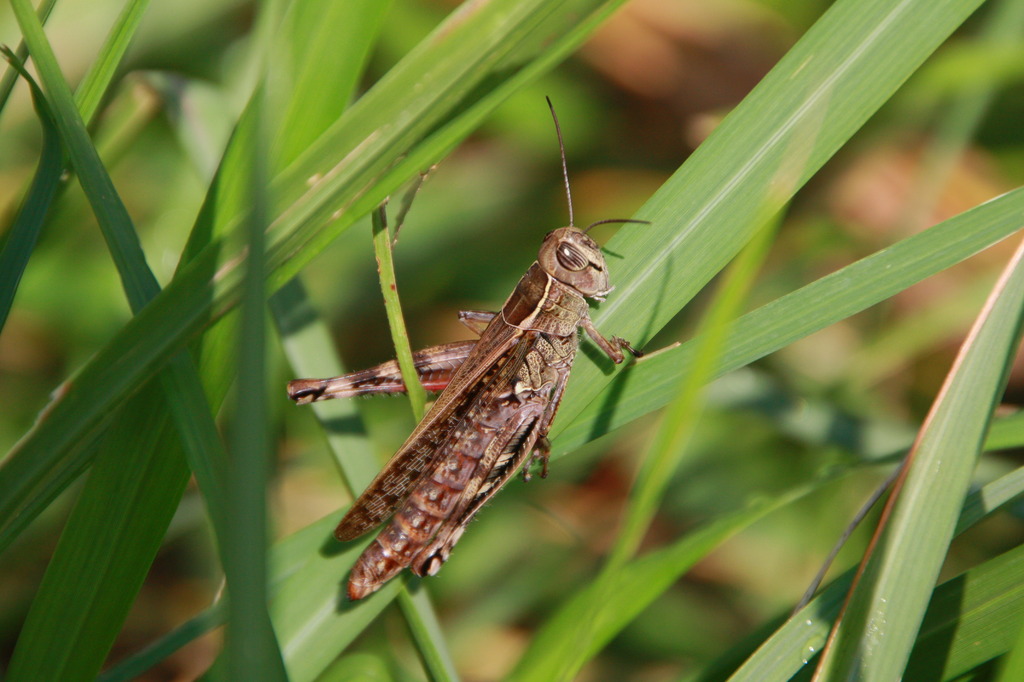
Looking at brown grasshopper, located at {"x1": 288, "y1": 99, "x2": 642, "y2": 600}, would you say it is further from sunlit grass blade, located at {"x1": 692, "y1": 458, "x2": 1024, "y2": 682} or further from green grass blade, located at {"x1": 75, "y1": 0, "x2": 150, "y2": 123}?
green grass blade, located at {"x1": 75, "y1": 0, "x2": 150, "y2": 123}

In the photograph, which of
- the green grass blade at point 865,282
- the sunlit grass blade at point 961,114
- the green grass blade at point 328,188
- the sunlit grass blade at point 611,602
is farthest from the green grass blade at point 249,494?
the sunlit grass blade at point 961,114

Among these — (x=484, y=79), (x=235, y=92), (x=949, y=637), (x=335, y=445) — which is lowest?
(x=949, y=637)

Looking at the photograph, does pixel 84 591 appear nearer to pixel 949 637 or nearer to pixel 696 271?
pixel 696 271

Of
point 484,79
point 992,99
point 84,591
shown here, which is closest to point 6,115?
point 84,591

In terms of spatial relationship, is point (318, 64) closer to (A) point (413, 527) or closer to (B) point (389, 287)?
(B) point (389, 287)

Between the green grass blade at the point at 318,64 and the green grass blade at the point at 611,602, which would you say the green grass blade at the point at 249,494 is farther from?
the green grass blade at the point at 318,64

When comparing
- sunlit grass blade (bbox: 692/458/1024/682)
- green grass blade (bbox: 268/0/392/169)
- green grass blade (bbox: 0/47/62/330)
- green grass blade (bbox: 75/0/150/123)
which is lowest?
sunlit grass blade (bbox: 692/458/1024/682)

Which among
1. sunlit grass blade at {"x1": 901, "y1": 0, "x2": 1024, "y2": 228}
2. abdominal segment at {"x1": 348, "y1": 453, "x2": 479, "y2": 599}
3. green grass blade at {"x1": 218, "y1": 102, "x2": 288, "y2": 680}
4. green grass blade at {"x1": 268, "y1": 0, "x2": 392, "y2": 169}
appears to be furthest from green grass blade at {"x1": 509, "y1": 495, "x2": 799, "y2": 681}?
sunlit grass blade at {"x1": 901, "y1": 0, "x2": 1024, "y2": 228}

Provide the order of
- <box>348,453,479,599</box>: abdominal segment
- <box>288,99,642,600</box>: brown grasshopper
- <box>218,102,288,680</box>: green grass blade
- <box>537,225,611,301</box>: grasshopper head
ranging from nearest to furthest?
<box>218,102,288,680</box>: green grass blade, <box>348,453,479,599</box>: abdominal segment, <box>288,99,642,600</box>: brown grasshopper, <box>537,225,611,301</box>: grasshopper head
